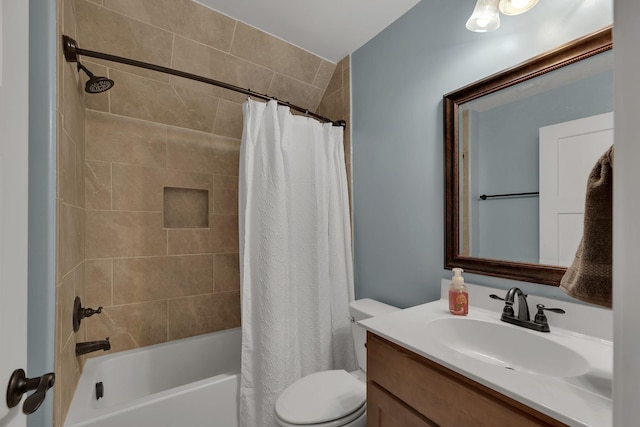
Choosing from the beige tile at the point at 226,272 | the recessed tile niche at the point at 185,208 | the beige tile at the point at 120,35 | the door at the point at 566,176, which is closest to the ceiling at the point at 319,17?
the beige tile at the point at 120,35

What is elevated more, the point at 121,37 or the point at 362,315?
the point at 121,37

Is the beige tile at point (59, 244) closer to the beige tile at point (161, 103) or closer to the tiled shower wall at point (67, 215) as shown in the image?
the tiled shower wall at point (67, 215)

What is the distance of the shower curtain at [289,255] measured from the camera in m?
1.54

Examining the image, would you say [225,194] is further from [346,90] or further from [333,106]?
[346,90]

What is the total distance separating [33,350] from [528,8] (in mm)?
1942

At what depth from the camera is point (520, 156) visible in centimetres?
117

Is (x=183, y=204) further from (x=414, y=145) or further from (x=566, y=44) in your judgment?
(x=566, y=44)

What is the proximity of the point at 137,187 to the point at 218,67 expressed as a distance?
36.4 inches

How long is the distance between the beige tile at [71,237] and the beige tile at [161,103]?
0.69 meters

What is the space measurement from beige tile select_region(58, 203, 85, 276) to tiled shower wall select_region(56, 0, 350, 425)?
1.2 inches

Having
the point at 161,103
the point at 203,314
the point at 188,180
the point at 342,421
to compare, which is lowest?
the point at 342,421

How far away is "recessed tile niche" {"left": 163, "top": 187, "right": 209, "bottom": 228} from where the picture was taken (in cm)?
202
